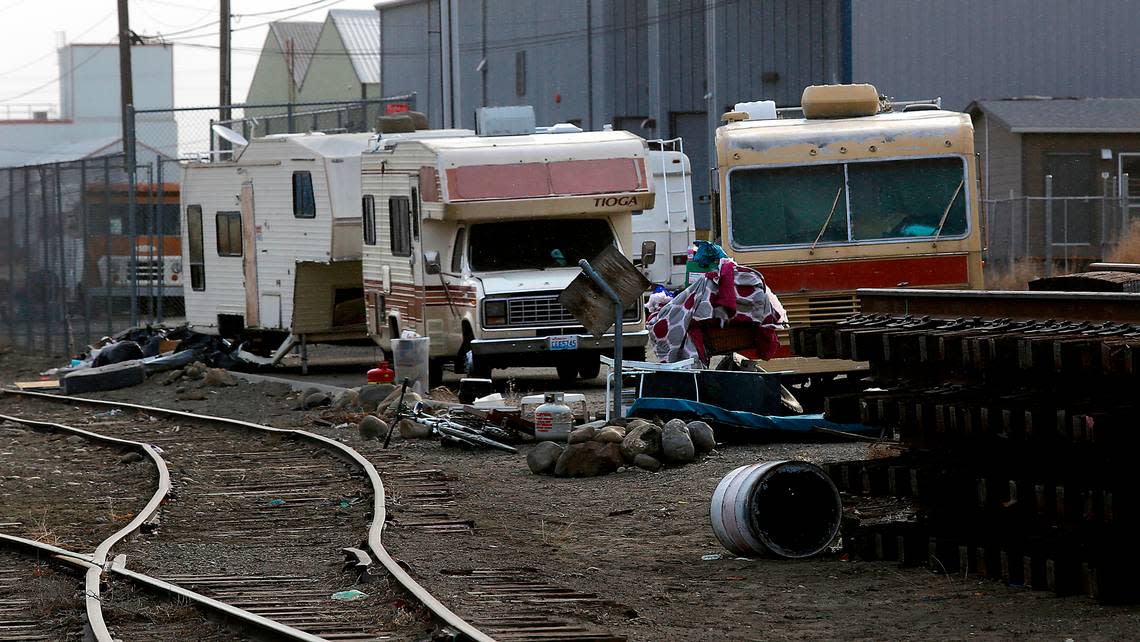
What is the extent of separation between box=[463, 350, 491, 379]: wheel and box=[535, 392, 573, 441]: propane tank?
3917 millimetres

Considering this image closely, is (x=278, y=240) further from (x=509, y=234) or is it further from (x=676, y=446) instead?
(x=676, y=446)

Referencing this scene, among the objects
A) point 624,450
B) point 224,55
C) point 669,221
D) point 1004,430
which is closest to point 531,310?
point 669,221

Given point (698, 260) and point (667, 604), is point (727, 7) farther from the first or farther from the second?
point (667, 604)

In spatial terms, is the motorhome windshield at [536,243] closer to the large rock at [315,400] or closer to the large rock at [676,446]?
the large rock at [315,400]

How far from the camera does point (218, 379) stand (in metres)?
23.3

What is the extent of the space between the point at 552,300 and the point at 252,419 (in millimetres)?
3688

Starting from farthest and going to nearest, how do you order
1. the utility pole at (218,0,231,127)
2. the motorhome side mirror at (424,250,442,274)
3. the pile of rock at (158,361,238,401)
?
the utility pole at (218,0,231,127), the pile of rock at (158,361,238,401), the motorhome side mirror at (424,250,442,274)

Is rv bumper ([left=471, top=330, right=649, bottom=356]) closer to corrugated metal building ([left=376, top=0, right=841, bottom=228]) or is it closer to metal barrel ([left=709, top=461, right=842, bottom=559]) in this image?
metal barrel ([left=709, top=461, right=842, bottom=559])

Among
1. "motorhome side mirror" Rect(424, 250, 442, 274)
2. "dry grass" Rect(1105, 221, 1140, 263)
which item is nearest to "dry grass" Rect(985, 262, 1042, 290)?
"dry grass" Rect(1105, 221, 1140, 263)

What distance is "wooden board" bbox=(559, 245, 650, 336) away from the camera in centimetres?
1489

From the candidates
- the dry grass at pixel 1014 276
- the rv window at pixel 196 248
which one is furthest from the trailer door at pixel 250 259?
the dry grass at pixel 1014 276

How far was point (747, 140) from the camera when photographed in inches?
687

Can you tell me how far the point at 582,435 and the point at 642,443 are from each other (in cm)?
57

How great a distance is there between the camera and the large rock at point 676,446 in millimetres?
13789
